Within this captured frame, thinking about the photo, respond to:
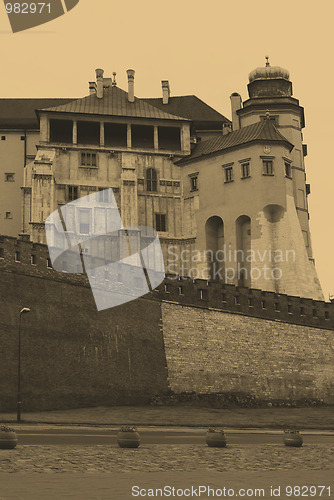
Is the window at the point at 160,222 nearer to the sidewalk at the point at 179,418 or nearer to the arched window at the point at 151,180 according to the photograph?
the arched window at the point at 151,180

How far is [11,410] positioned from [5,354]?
2847mm

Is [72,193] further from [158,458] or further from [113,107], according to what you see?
[158,458]

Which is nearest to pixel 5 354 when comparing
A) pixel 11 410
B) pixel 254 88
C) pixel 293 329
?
pixel 11 410

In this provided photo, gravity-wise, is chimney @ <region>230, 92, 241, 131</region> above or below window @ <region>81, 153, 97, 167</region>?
above

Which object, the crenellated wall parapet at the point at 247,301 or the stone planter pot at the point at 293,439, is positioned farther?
the crenellated wall parapet at the point at 247,301

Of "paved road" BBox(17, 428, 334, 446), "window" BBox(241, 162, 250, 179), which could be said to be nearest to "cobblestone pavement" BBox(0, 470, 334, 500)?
"paved road" BBox(17, 428, 334, 446)

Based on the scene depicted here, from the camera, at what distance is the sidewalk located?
36219 mm

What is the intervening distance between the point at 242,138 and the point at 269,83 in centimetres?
1126

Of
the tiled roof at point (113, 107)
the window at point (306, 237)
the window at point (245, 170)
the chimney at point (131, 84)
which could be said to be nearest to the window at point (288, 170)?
the window at point (245, 170)

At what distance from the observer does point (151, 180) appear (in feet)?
238

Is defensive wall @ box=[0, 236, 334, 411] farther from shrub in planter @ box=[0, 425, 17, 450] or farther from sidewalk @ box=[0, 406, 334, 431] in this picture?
shrub in planter @ box=[0, 425, 17, 450]

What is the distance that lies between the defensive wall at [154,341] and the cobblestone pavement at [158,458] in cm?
1848

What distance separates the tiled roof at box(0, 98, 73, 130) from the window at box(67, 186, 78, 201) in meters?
10.8

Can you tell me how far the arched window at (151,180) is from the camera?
72188 millimetres
